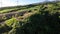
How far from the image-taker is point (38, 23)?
27.9ft

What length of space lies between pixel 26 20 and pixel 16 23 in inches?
19.9

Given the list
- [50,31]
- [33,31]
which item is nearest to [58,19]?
[50,31]

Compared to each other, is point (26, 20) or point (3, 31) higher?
point (26, 20)

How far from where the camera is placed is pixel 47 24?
874cm

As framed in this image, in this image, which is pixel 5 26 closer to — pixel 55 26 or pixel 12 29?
pixel 12 29

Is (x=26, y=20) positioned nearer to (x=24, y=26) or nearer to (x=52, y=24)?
(x=24, y=26)

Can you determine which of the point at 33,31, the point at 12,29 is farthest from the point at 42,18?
the point at 12,29

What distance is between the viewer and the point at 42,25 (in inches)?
335

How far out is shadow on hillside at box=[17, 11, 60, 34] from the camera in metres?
8.14

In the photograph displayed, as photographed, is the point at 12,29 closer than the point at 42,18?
Yes

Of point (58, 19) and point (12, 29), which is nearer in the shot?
point (12, 29)

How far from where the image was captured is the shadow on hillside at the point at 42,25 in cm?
814

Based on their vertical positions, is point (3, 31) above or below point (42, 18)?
below

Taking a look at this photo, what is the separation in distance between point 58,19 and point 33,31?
5.61 feet
